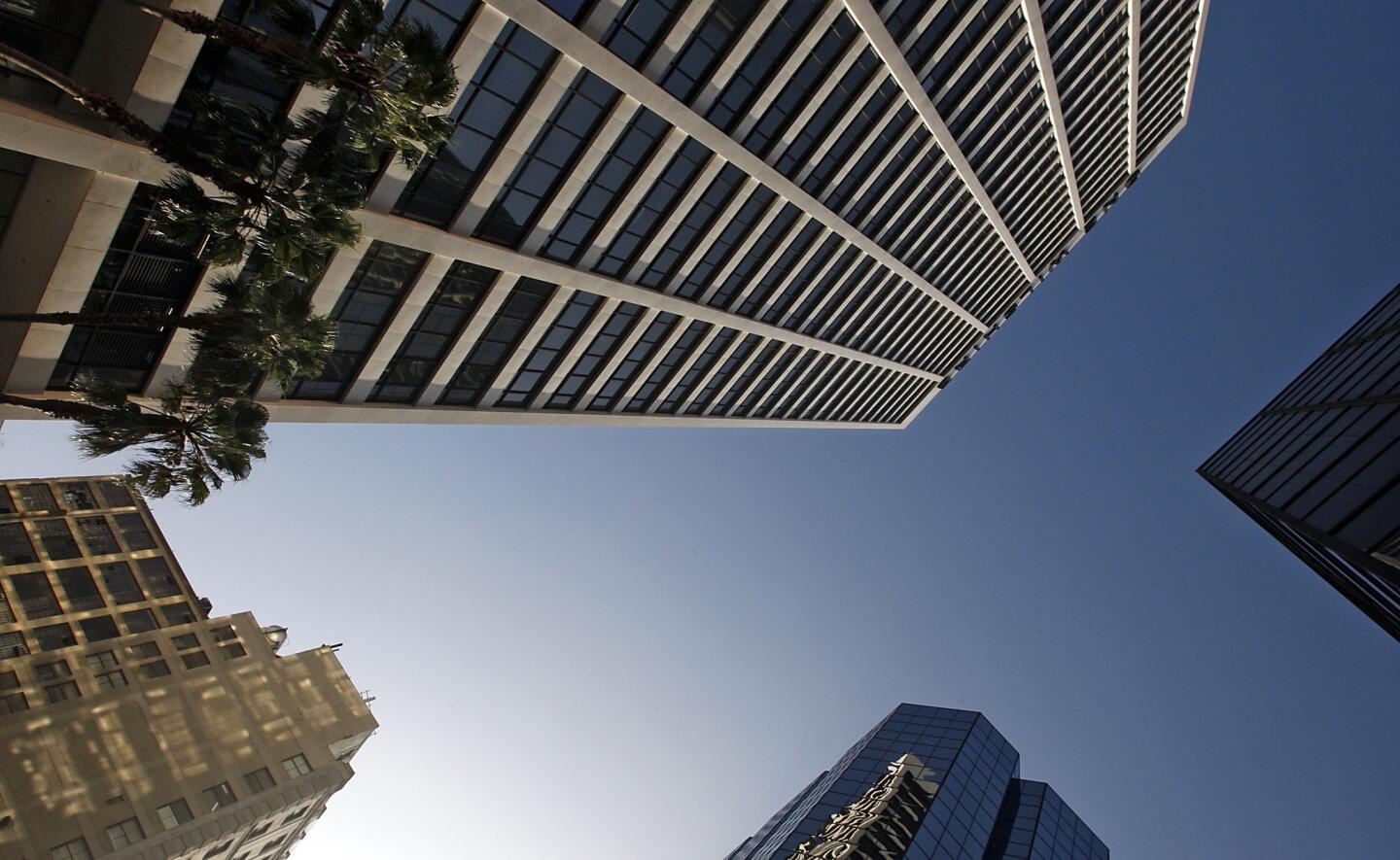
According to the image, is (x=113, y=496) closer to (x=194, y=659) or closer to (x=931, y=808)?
(x=194, y=659)

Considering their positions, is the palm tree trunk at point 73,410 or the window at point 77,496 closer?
the palm tree trunk at point 73,410

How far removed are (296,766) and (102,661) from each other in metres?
12.9

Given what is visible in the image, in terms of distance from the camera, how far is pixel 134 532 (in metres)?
54.7

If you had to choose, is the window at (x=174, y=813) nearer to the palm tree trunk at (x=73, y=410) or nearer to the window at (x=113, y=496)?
the window at (x=113, y=496)

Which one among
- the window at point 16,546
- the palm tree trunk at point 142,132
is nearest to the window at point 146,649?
the window at point 16,546

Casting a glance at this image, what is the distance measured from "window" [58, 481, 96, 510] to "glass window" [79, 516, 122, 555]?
1.07 metres

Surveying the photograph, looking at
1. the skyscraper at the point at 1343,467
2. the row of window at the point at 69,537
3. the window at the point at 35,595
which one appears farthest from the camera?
the row of window at the point at 69,537

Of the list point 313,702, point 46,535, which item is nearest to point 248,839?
point 313,702

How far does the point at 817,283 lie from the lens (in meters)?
48.2

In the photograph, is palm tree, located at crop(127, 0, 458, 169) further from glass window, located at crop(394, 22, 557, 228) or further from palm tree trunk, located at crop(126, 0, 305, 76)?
glass window, located at crop(394, 22, 557, 228)

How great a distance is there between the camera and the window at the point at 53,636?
44.2 metres

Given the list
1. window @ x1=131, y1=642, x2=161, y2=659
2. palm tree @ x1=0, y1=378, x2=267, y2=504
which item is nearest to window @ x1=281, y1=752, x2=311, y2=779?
window @ x1=131, y1=642, x2=161, y2=659

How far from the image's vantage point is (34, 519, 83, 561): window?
1907 inches

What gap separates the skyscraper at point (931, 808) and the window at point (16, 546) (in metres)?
54.6
